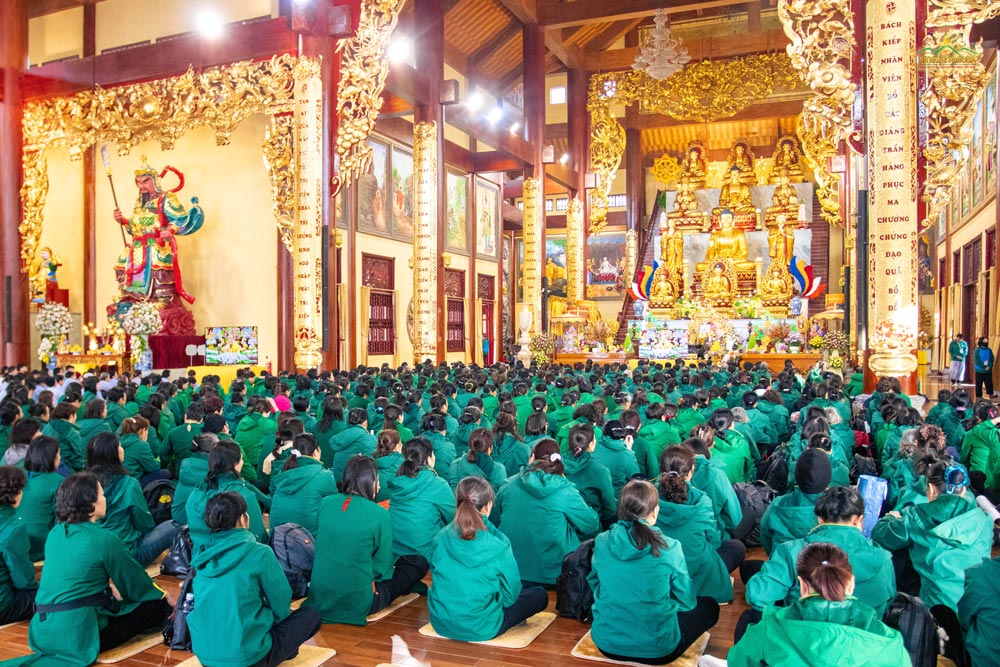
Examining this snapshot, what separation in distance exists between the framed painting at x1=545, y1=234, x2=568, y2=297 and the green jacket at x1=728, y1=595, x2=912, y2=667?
96.5 ft

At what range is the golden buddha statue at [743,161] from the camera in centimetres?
2812

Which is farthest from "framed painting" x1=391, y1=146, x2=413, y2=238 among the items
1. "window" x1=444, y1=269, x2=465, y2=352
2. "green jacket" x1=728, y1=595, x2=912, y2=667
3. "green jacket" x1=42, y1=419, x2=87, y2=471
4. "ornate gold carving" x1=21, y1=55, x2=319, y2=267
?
"green jacket" x1=728, y1=595, x2=912, y2=667

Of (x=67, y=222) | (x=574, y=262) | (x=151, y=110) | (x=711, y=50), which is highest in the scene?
(x=711, y=50)

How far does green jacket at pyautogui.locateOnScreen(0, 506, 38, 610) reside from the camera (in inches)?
161

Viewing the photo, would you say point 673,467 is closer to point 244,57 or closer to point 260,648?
point 260,648

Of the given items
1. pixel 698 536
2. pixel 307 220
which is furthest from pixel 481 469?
pixel 307 220

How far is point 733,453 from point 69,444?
16.5 feet

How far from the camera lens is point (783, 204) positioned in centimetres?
2684

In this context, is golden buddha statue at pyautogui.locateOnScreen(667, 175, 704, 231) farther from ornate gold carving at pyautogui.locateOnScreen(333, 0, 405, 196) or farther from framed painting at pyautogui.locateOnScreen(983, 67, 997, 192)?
ornate gold carving at pyautogui.locateOnScreen(333, 0, 405, 196)

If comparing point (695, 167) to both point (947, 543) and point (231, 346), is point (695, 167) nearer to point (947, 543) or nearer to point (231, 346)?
point (231, 346)

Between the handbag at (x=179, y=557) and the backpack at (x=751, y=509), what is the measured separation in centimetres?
332

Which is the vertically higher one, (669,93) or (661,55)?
(669,93)

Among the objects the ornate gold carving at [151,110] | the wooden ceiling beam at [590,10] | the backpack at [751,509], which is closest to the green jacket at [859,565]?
the backpack at [751,509]

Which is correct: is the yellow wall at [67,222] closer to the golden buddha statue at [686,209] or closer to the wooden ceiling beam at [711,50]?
the wooden ceiling beam at [711,50]
